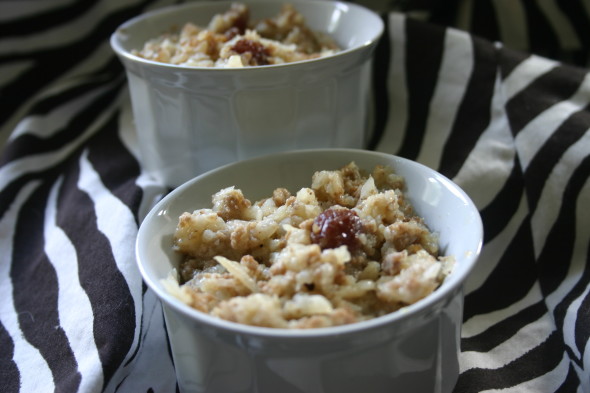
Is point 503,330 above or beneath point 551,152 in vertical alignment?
beneath

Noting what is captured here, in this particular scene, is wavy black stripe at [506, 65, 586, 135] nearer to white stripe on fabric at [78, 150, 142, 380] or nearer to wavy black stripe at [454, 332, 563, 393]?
wavy black stripe at [454, 332, 563, 393]

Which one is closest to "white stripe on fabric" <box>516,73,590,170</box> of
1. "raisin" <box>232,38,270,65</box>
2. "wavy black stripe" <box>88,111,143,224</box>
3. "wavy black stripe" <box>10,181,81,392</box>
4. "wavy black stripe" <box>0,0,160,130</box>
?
"raisin" <box>232,38,270,65</box>

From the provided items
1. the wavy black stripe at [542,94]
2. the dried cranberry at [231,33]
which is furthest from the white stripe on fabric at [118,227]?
the wavy black stripe at [542,94]

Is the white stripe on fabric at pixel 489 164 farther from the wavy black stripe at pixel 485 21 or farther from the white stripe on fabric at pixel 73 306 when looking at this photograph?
the white stripe on fabric at pixel 73 306

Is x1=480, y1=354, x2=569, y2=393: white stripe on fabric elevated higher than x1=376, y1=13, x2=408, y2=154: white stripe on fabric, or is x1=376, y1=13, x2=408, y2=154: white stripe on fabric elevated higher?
x1=376, y1=13, x2=408, y2=154: white stripe on fabric

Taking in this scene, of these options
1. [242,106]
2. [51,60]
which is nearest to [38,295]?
[242,106]

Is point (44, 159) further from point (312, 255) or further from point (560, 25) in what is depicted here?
point (560, 25)

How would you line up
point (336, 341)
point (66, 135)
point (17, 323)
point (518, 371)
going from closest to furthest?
1. point (336, 341)
2. point (518, 371)
3. point (17, 323)
4. point (66, 135)

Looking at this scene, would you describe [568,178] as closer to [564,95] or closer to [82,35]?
[564,95]
